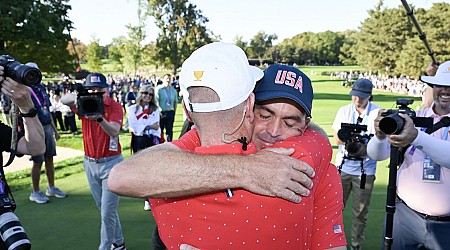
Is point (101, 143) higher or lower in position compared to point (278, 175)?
lower

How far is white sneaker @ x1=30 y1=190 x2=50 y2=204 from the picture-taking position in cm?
691

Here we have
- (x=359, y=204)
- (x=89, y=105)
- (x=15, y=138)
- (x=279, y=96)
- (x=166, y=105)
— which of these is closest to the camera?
(x=279, y=96)

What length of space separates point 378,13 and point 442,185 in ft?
245

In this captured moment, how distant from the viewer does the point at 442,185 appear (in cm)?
337

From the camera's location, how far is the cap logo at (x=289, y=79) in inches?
73.9

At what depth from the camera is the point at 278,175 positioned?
1.40 metres

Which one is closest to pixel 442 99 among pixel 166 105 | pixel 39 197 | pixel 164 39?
pixel 39 197

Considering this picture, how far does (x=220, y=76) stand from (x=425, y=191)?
8.93ft

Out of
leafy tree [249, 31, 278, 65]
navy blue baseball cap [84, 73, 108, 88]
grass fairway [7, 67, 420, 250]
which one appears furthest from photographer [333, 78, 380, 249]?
leafy tree [249, 31, 278, 65]

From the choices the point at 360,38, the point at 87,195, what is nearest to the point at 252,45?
the point at 360,38

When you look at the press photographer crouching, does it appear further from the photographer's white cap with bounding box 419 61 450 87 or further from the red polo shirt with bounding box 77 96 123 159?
the photographer's white cap with bounding box 419 61 450 87

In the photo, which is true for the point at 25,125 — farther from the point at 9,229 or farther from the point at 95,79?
the point at 95,79

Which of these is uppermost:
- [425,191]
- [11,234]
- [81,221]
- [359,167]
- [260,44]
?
[260,44]

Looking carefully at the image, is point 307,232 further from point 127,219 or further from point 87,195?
point 87,195
